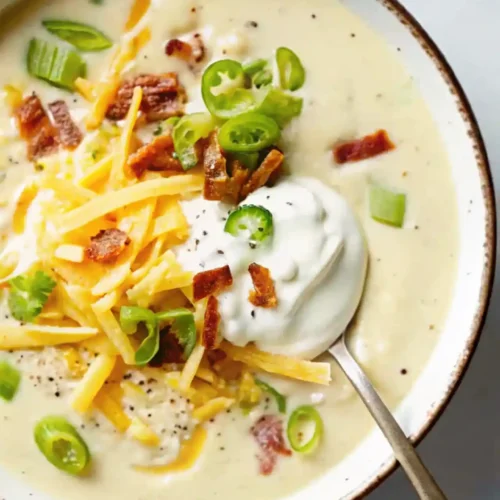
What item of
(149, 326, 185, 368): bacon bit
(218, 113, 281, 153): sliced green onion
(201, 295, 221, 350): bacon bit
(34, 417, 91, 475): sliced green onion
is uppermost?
(218, 113, 281, 153): sliced green onion

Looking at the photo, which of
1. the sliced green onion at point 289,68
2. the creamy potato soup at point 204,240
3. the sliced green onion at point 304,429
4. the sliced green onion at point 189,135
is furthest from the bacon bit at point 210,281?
the sliced green onion at point 289,68

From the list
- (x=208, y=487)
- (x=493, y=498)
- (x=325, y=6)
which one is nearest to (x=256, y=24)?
(x=325, y=6)

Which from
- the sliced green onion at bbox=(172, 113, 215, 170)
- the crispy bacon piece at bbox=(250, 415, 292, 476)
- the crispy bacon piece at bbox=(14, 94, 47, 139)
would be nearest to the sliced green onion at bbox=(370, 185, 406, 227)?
the sliced green onion at bbox=(172, 113, 215, 170)

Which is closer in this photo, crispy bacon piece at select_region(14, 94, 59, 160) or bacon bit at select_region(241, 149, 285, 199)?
bacon bit at select_region(241, 149, 285, 199)

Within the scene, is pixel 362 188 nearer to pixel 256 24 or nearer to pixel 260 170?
pixel 260 170

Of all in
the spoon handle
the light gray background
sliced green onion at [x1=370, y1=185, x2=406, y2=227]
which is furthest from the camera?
the light gray background

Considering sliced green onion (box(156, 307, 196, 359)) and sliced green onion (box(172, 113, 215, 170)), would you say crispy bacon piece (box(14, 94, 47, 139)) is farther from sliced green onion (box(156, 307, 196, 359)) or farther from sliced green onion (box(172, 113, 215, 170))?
sliced green onion (box(156, 307, 196, 359))
